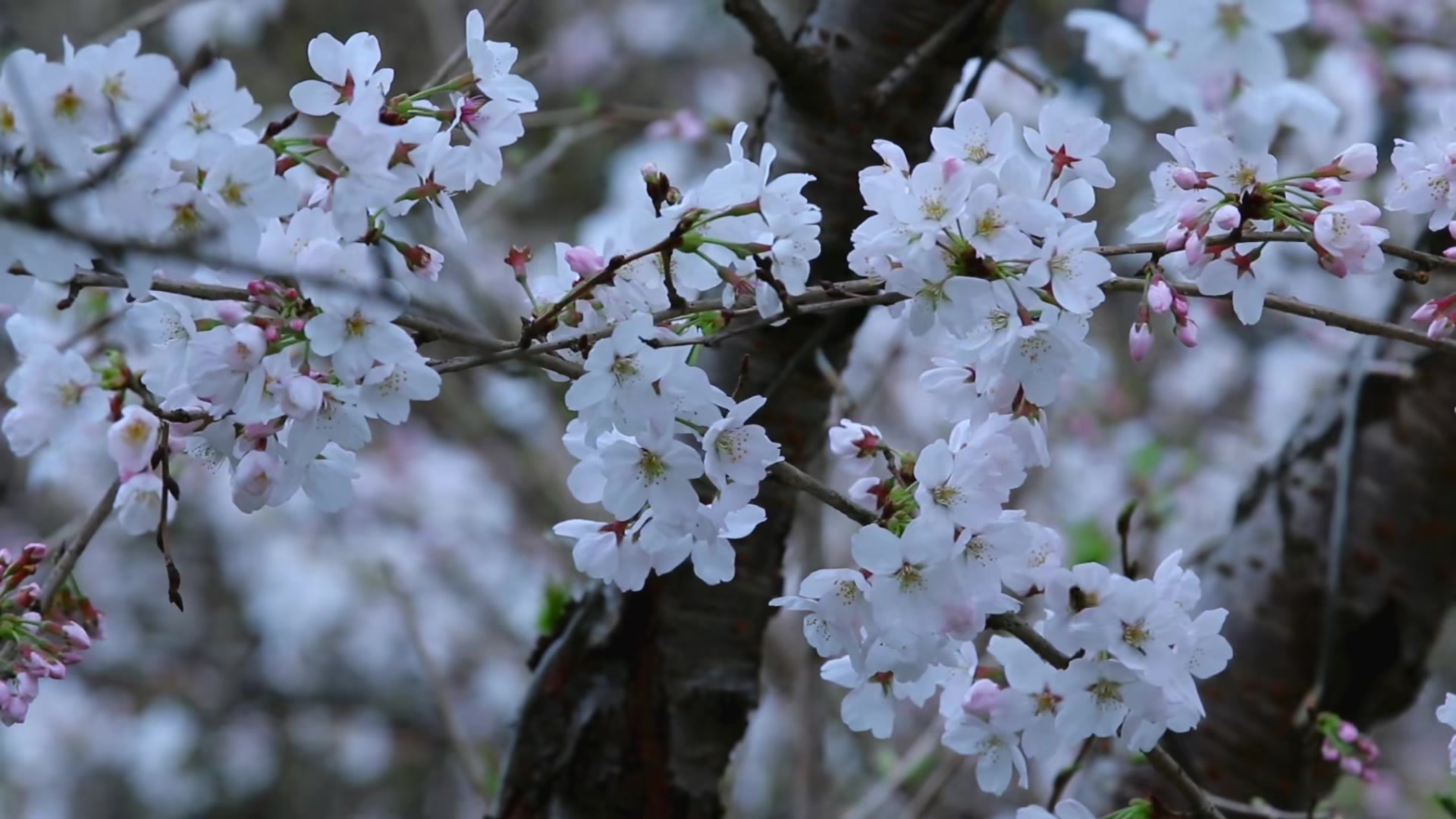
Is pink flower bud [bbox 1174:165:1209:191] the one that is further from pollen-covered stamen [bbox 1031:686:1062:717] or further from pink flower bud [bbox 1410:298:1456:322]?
pollen-covered stamen [bbox 1031:686:1062:717]

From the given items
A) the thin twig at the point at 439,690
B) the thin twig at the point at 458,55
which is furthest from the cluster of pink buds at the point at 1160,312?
the thin twig at the point at 439,690

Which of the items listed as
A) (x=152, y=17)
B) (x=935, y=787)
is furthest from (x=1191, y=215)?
(x=152, y=17)

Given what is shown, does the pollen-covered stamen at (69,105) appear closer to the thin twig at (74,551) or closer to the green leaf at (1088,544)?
the thin twig at (74,551)

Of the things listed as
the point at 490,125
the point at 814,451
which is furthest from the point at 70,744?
the point at 490,125

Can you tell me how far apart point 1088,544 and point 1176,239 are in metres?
1.16

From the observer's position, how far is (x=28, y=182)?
2.10 feet

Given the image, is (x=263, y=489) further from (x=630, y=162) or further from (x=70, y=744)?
(x=70, y=744)

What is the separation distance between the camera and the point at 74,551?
34.5 inches

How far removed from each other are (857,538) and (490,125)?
366 mm

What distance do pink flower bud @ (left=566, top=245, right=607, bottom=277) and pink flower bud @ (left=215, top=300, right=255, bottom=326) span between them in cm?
20

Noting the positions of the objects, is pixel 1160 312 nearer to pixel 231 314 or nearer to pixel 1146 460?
pixel 231 314

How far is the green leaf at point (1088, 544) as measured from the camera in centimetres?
175

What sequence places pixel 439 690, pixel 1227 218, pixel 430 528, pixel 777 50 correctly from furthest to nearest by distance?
pixel 430 528
pixel 439 690
pixel 777 50
pixel 1227 218

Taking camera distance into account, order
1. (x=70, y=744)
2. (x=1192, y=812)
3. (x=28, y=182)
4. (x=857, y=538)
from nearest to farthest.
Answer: (x=28, y=182) < (x=857, y=538) < (x=1192, y=812) < (x=70, y=744)
